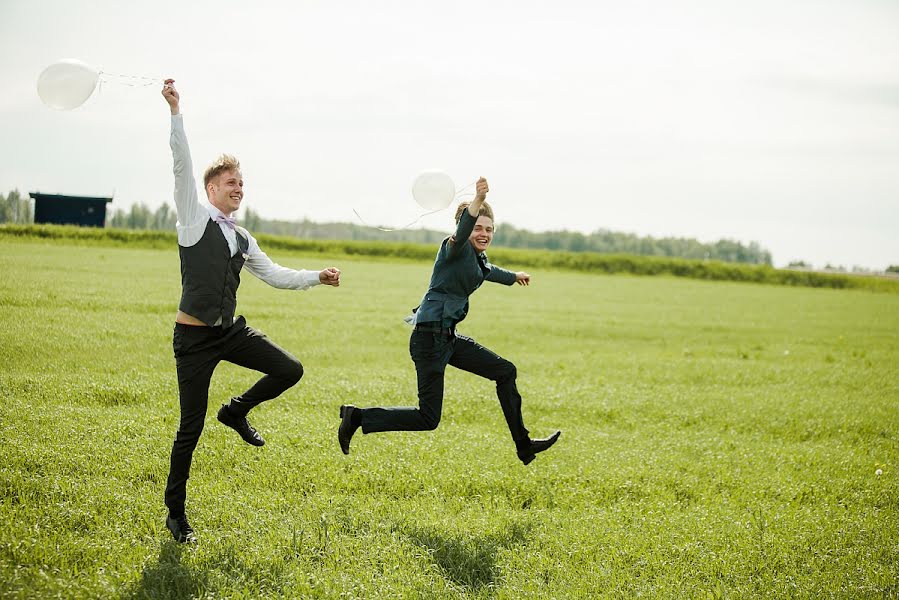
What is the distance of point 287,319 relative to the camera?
20.6m

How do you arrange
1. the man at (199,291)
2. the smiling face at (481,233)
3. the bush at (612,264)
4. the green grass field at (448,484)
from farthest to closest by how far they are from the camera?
the bush at (612,264) → the smiling face at (481,233) → the man at (199,291) → the green grass field at (448,484)

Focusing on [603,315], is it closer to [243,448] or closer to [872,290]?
[243,448]

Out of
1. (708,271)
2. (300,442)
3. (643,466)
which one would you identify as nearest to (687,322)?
(643,466)

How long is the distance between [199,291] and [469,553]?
3134 millimetres

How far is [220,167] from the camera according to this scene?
6086 millimetres

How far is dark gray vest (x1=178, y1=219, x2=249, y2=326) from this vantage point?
5.81 m

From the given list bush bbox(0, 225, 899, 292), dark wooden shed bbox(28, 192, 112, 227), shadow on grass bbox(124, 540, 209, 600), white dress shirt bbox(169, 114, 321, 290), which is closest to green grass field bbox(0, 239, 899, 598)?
shadow on grass bbox(124, 540, 209, 600)

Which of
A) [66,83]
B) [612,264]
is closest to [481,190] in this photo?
[66,83]

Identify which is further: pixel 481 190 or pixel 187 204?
pixel 481 190

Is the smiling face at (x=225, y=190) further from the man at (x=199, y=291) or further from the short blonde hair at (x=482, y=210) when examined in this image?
the short blonde hair at (x=482, y=210)

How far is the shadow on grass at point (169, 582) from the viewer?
4.97 m

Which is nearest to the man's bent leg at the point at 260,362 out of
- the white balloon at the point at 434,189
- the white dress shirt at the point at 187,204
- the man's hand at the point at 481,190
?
the white dress shirt at the point at 187,204

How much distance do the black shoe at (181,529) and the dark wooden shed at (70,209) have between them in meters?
53.6

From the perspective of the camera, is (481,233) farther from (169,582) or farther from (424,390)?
(169,582)
